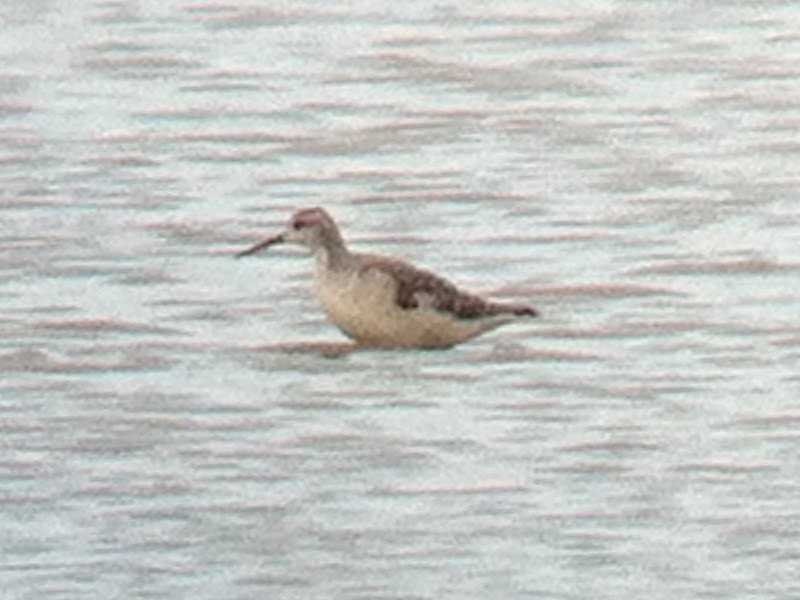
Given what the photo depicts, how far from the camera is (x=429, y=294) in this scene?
11.4 meters

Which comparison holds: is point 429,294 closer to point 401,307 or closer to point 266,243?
point 401,307

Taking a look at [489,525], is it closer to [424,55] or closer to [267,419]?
[267,419]

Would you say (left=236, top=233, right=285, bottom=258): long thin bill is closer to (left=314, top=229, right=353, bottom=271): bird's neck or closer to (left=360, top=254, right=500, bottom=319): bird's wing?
(left=314, top=229, right=353, bottom=271): bird's neck

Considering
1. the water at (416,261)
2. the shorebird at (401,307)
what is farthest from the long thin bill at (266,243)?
the shorebird at (401,307)

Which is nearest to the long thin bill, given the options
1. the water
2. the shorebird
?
the water

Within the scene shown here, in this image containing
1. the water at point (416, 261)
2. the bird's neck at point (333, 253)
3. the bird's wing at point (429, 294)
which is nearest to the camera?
the water at point (416, 261)

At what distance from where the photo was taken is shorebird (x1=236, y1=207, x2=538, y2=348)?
11406mm

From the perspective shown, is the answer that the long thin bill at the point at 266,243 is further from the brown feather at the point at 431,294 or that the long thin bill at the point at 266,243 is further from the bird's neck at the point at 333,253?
the brown feather at the point at 431,294

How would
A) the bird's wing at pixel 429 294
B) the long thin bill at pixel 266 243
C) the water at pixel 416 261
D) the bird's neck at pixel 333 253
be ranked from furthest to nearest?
the long thin bill at pixel 266 243 < the bird's neck at pixel 333 253 < the bird's wing at pixel 429 294 < the water at pixel 416 261

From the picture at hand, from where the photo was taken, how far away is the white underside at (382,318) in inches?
449

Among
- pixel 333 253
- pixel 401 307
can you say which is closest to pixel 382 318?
pixel 401 307

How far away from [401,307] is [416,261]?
40.1 inches

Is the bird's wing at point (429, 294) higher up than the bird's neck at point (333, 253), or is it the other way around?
the bird's neck at point (333, 253)

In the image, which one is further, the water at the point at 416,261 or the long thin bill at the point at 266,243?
the long thin bill at the point at 266,243
